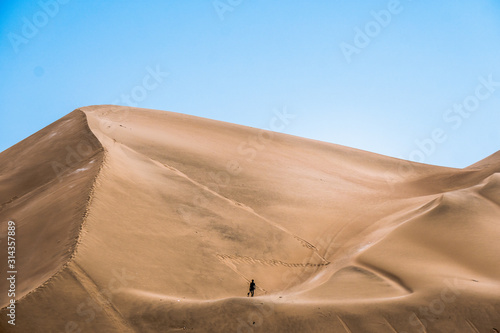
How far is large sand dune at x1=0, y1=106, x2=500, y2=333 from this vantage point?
1204 centimetres

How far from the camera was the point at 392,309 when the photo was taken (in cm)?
1206

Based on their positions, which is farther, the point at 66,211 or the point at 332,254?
the point at 332,254

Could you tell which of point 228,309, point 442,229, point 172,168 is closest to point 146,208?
point 172,168

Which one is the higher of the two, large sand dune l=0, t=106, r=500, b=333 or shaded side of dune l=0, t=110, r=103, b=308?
shaded side of dune l=0, t=110, r=103, b=308

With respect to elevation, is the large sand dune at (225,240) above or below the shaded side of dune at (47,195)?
below

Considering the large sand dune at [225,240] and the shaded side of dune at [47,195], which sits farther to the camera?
the shaded side of dune at [47,195]

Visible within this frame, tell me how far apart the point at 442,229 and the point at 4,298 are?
12.6 m

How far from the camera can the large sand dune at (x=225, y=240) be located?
12.0m

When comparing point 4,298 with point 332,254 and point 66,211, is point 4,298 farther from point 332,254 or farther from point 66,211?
point 332,254

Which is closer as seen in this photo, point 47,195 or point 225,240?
point 225,240

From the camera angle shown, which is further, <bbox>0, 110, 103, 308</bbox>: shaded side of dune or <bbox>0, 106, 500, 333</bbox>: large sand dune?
<bbox>0, 110, 103, 308</bbox>: shaded side of dune

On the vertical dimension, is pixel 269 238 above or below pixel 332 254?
above

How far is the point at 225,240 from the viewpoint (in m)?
17.2

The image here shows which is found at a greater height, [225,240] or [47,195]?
[47,195]
